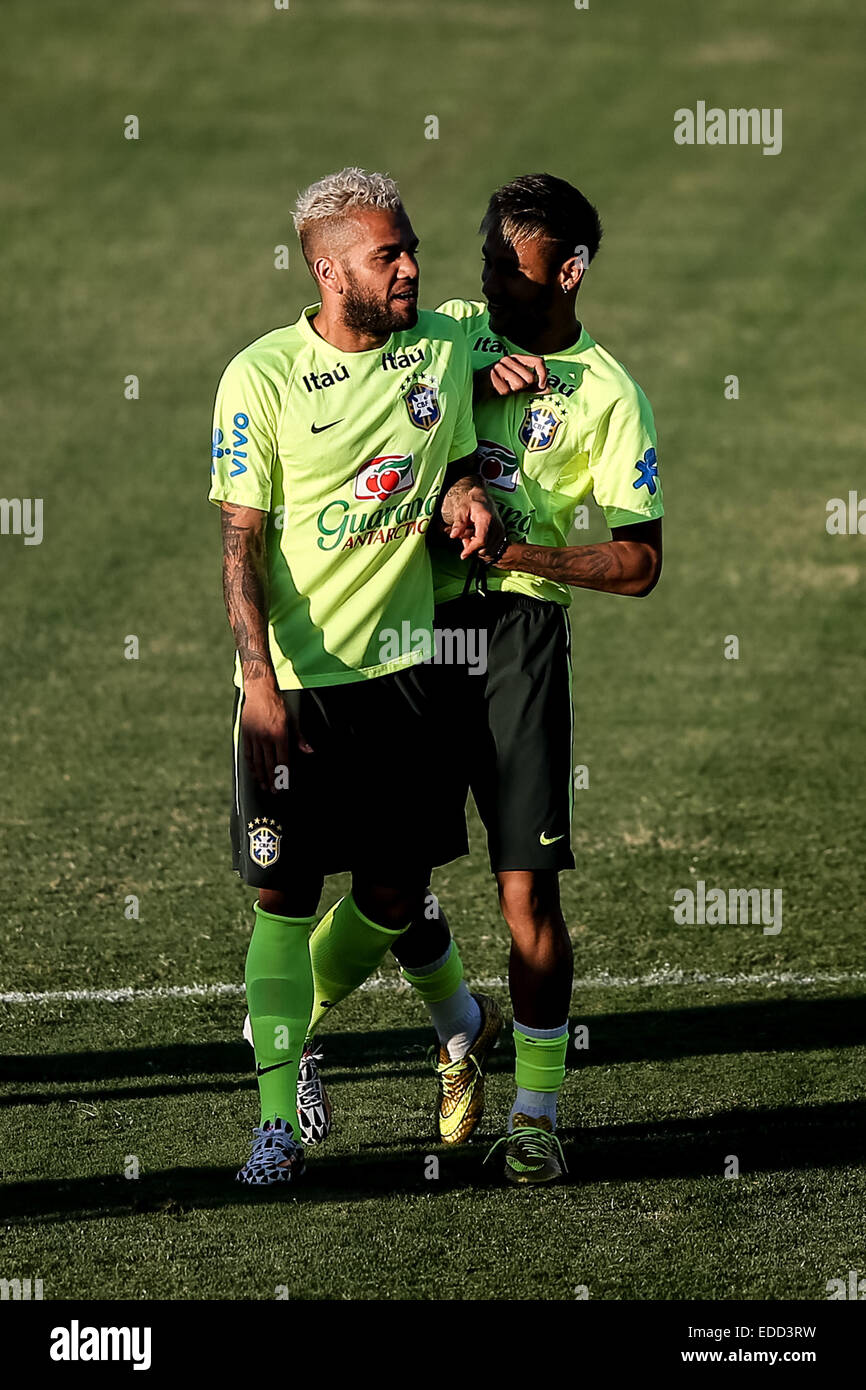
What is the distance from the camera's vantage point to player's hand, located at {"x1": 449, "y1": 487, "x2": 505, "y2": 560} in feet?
15.7

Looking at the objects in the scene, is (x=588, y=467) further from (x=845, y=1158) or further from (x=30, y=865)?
(x=30, y=865)

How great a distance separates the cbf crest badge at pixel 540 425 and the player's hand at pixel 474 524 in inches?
13.5

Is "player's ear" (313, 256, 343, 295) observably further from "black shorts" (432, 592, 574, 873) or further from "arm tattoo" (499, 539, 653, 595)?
"black shorts" (432, 592, 574, 873)

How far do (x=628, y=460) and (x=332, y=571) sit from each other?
0.84m

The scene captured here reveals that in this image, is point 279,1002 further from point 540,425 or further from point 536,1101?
point 540,425

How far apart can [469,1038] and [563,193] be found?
2.38 metres

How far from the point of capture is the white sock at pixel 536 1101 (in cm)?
508

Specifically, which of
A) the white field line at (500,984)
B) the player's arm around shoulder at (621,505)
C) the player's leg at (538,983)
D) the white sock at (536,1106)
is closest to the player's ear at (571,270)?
the player's arm around shoulder at (621,505)

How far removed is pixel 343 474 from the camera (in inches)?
189

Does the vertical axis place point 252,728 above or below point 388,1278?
above

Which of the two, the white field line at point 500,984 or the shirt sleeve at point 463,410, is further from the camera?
the white field line at point 500,984

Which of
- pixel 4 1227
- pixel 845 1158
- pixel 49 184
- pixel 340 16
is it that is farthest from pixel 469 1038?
pixel 340 16

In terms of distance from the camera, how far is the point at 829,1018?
20.9ft

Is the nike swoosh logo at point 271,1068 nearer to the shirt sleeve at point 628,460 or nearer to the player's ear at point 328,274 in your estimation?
the shirt sleeve at point 628,460
